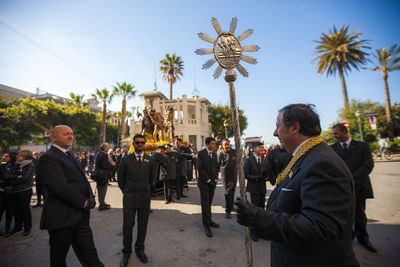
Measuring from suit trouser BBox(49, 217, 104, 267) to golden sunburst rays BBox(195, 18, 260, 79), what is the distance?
9.81 ft

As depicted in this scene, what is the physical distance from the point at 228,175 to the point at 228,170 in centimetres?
14

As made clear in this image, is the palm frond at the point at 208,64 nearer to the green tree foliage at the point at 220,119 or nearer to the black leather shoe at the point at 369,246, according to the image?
the black leather shoe at the point at 369,246

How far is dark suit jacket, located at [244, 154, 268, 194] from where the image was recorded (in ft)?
14.2

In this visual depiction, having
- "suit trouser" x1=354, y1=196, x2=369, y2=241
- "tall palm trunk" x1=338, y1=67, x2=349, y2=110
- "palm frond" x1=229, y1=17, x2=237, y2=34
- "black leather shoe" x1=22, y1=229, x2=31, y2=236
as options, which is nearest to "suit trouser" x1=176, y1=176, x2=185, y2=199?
"black leather shoe" x1=22, y1=229, x2=31, y2=236

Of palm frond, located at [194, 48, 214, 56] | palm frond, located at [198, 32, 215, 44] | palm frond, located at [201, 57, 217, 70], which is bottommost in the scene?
palm frond, located at [201, 57, 217, 70]

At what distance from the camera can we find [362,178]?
3.48m

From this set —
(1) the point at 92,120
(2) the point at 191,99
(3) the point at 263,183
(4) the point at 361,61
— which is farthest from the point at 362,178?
(1) the point at 92,120

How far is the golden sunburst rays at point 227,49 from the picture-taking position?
2713mm

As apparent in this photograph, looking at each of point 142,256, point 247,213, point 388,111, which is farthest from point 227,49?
point 388,111

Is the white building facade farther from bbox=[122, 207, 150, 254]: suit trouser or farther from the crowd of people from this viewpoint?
bbox=[122, 207, 150, 254]: suit trouser

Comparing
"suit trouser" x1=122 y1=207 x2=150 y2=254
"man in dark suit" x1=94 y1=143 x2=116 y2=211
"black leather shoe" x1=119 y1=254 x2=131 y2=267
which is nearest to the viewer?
"black leather shoe" x1=119 y1=254 x2=131 y2=267

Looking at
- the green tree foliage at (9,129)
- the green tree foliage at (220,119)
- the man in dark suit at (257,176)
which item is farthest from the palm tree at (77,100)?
the man in dark suit at (257,176)

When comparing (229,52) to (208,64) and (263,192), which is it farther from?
(263,192)

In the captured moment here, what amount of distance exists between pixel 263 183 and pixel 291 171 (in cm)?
324
